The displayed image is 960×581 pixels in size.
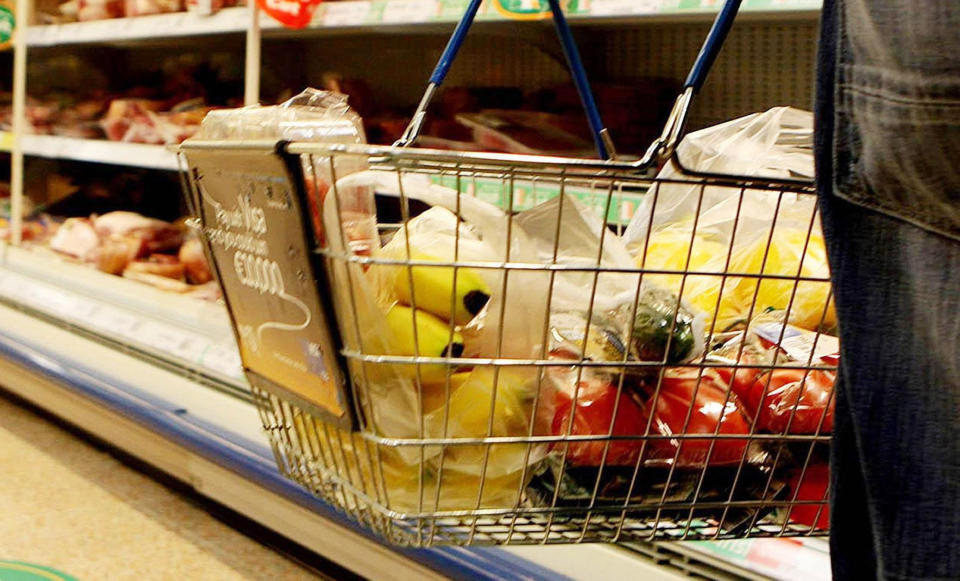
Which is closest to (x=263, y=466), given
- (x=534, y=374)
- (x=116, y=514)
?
(x=116, y=514)

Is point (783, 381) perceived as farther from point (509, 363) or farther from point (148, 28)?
point (148, 28)

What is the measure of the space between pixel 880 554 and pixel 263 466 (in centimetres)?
134

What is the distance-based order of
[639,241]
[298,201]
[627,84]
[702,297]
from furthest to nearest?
1. [627,84]
2. [639,241]
3. [702,297]
4. [298,201]

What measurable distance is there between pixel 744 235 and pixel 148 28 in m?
1.99

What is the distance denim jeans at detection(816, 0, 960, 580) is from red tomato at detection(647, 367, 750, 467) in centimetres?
12

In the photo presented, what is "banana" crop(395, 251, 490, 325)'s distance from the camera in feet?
1.98

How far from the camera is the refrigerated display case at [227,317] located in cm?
130

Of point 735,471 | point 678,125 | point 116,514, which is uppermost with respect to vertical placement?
point 678,125

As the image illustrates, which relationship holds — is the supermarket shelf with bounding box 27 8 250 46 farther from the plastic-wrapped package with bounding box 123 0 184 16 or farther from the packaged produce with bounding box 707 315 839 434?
the packaged produce with bounding box 707 315 839 434

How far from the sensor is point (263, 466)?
1.69 metres

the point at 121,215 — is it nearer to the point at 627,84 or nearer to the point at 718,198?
the point at 627,84

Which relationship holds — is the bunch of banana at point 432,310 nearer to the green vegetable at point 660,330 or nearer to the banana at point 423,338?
the banana at point 423,338

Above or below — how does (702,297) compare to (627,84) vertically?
below

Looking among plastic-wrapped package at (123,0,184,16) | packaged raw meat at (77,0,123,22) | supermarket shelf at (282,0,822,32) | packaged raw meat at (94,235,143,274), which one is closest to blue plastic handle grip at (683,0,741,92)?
supermarket shelf at (282,0,822,32)
